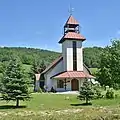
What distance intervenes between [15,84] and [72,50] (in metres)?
25.9

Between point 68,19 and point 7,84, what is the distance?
29.1 metres

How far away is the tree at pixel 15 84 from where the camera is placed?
26281 mm

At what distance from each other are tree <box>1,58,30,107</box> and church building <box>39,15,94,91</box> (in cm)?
2211

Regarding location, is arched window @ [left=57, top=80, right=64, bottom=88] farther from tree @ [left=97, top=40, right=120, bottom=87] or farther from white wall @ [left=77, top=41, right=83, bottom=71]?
tree @ [left=97, top=40, right=120, bottom=87]

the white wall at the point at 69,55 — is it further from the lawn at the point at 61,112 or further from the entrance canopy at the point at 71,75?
the lawn at the point at 61,112

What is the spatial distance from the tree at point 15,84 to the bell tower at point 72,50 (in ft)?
78.2

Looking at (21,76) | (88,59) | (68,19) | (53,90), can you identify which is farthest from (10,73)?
(88,59)

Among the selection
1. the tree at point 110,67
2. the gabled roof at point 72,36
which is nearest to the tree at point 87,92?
the tree at point 110,67

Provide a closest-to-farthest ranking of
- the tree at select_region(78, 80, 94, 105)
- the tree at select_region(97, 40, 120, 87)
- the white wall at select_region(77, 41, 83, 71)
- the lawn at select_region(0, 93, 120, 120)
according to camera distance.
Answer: the lawn at select_region(0, 93, 120, 120)
the tree at select_region(78, 80, 94, 105)
the tree at select_region(97, 40, 120, 87)
the white wall at select_region(77, 41, 83, 71)

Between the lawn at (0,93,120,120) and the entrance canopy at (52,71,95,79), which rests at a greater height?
the entrance canopy at (52,71,95,79)

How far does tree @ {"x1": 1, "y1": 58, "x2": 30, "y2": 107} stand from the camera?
26.3m

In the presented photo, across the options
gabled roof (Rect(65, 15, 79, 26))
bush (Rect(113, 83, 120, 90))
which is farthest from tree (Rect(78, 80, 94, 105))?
gabled roof (Rect(65, 15, 79, 26))

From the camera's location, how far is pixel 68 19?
53156mm

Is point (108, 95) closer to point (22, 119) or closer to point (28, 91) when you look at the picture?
point (28, 91)
